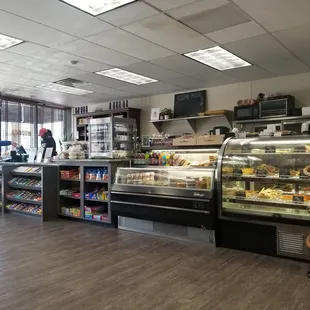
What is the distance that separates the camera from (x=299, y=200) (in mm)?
3848

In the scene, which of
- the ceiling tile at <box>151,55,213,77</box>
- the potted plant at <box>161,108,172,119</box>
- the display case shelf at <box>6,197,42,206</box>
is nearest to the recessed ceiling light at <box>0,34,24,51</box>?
the ceiling tile at <box>151,55,213,77</box>

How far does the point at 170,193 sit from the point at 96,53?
2.39 m

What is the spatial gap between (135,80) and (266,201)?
156 inches

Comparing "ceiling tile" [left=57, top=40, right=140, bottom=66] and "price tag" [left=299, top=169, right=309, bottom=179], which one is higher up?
"ceiling tile" [left=57, top=40, right=140, bottom=66]

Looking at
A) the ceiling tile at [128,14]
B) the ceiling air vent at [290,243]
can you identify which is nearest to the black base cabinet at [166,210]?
the ceiling air vent at [290,243]

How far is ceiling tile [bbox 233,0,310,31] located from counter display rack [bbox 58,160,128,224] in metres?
3.17

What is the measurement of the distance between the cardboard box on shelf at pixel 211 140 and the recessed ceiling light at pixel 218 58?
4.56ft

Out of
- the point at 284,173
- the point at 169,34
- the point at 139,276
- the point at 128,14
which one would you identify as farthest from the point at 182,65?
the point at 139,276

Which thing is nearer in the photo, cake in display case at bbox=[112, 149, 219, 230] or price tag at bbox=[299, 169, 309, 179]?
price tag at bbox=[299, 169, 309, 179]

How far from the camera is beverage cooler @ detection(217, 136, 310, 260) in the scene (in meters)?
3.85

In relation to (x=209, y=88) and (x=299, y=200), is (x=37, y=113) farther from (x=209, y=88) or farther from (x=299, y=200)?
(x=299, y=200)

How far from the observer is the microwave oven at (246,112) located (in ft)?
20.7

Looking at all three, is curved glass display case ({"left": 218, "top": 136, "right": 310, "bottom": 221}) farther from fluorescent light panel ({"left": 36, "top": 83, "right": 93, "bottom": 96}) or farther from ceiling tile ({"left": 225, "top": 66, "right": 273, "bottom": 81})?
fluorescent light panel ({"left": 36, "top": 83, "right": 93, "bottom": 96})

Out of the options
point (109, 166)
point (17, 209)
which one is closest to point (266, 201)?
point (109, 166)
